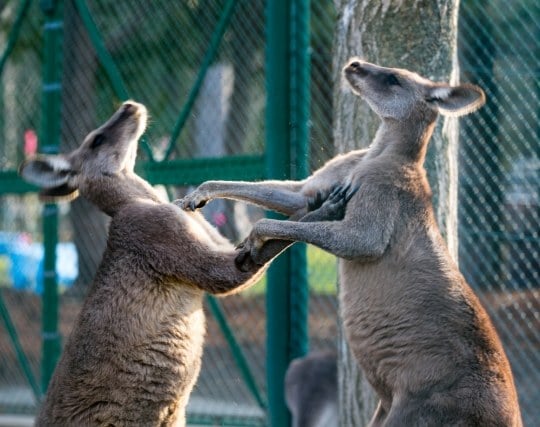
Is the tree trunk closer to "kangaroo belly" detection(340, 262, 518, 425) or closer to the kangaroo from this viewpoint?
the kangaroo

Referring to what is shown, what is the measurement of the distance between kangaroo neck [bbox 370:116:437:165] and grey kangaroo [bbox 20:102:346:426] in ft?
1.40

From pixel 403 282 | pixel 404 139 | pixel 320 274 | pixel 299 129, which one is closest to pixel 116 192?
pixel 404 139

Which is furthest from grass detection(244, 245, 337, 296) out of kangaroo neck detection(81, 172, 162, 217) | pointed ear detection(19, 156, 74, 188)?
pointed ear detection(19, 156, 74, 188)

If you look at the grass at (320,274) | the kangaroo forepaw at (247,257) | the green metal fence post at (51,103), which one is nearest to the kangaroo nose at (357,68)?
the kangaroo forepaw at (247,257)

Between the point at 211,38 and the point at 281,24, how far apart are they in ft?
2.85

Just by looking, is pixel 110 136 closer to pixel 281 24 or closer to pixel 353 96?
pixel 353 96

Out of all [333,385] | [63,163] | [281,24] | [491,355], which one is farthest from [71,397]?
[281,24]

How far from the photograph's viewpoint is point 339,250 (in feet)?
16.6

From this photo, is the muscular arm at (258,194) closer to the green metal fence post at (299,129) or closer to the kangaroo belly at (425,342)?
the kangaroo belly at (425,342)

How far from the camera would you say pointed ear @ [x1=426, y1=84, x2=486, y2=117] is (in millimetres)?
5527

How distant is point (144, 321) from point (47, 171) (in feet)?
3.61

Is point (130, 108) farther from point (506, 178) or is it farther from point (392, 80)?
point (506, 178)

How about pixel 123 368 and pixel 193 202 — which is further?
pixel 193 202

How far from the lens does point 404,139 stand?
5.57m
